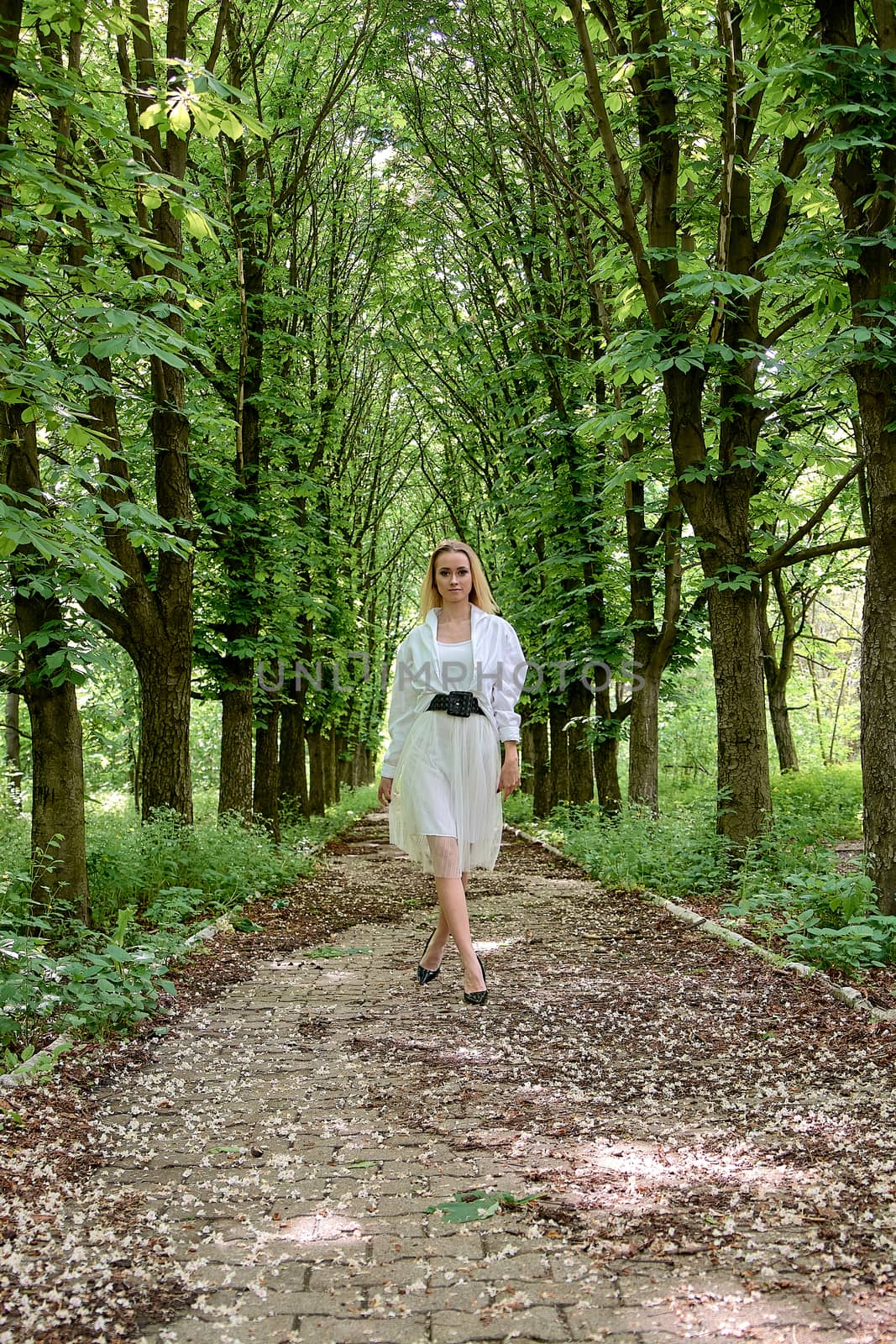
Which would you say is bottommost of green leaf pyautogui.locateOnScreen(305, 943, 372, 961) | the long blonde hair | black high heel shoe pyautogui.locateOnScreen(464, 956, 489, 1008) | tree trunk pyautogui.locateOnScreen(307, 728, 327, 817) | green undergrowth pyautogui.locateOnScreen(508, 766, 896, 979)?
green leaf pyautogui.locateOnScreen(305, 943, 372, 961)

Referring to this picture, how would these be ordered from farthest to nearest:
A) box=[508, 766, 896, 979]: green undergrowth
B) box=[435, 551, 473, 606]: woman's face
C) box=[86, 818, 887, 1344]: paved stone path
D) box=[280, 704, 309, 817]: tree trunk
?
1. box=[280, 704, 309, 817]: tree trunk
2. box=[435, 551, 473, 606]: woman's face
3. box=[508, 766, 896, 979]: green undergrowth
4. box=[86, 818, 887, 1344]: paved stone path

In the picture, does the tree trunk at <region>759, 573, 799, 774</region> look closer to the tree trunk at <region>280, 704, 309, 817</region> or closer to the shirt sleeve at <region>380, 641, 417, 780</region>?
the tree trunk at <region>280, 704, 309, 817</region>

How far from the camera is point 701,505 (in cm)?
891

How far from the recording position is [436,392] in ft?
74.4

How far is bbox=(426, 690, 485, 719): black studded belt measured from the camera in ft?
19.0

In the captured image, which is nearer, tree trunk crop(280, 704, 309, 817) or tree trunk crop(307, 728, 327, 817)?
tree trunk crop(280, 704, 309, 817)

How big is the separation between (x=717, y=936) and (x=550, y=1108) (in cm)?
347

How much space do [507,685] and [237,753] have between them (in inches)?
327

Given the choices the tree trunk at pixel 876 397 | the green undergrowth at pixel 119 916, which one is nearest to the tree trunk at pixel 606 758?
the green undergrowth at pixel 119 916

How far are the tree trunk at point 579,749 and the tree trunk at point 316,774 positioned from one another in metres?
6.63

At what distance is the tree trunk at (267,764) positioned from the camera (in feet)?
51.4

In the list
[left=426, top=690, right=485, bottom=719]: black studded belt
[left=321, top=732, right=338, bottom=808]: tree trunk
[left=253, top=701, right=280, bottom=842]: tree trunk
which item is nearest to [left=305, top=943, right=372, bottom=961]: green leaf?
[left=426, top=690, right=485, bottom=719]: black studded belt

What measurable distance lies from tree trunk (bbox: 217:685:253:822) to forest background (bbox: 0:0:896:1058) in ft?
0.20

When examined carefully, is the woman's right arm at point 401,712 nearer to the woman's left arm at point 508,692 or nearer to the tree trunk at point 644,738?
the woman's left arm at point 508,692
